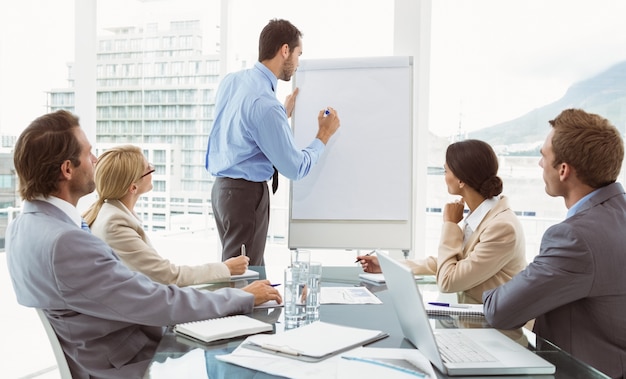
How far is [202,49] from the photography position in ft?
12.5

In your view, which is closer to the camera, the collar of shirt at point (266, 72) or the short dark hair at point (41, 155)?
the short dark hair at point (41, 155)

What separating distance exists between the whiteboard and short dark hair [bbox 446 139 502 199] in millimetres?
791

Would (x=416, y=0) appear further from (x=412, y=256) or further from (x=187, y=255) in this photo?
(x=187, y=255)

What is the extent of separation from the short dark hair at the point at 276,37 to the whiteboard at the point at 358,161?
0.19 metres

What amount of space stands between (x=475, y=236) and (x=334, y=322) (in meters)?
0.74

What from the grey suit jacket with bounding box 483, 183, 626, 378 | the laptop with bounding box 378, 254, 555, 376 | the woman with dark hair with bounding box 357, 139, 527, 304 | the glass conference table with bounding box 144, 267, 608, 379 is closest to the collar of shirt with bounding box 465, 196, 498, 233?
the woman with dark hair with bounding box 357, 139, 527, 304

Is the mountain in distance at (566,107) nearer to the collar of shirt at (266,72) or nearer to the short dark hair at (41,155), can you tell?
the collar of shirt at (266,72)

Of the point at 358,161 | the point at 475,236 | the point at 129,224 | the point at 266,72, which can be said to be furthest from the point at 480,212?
the point at 266,72

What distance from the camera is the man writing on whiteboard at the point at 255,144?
266 cm

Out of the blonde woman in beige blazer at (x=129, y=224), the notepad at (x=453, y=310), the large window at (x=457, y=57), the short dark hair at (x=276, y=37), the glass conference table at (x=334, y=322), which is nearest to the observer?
the glass conference table at (x=334, y=322)

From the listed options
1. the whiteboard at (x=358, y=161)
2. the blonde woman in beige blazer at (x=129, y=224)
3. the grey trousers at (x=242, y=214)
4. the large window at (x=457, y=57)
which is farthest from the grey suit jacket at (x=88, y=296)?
the large window at (x=457, y=57)

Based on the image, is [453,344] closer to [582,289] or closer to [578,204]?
[582,289]

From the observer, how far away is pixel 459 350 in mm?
1232

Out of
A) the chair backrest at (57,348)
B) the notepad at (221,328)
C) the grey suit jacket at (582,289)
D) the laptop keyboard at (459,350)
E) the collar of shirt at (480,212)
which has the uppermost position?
the collar of shirt at (480,212)
